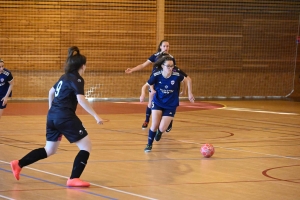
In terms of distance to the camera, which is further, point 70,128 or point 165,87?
point 165,87

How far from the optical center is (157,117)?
10.3m

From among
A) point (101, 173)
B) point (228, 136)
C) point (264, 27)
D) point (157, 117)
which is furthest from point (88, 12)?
point (101, 173)

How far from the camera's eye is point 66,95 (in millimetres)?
7262

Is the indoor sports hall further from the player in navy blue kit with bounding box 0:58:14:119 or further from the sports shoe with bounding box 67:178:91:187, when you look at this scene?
the sports shoe with bounding box 67:178:91:187

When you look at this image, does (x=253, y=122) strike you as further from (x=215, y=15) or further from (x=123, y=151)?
(x=215, y=15)

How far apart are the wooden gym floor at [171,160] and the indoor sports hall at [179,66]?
3 cm

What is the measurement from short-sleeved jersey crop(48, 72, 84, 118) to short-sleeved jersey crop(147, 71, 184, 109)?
3091 mm

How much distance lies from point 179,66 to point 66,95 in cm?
1466

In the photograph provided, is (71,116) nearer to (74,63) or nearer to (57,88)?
(57,88)

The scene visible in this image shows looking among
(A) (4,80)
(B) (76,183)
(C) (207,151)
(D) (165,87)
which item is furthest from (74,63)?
(A) (4,80)

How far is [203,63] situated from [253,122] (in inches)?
296

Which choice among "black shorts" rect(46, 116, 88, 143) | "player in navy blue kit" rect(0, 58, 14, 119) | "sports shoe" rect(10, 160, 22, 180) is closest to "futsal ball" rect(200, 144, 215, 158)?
"black shorts" rect(46, 116, 88, 143)

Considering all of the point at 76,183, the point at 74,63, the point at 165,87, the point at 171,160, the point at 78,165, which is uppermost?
the point at 74,63

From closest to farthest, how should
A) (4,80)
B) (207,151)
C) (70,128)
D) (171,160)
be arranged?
(70,128), (171,160), (207,151), (4,80)
